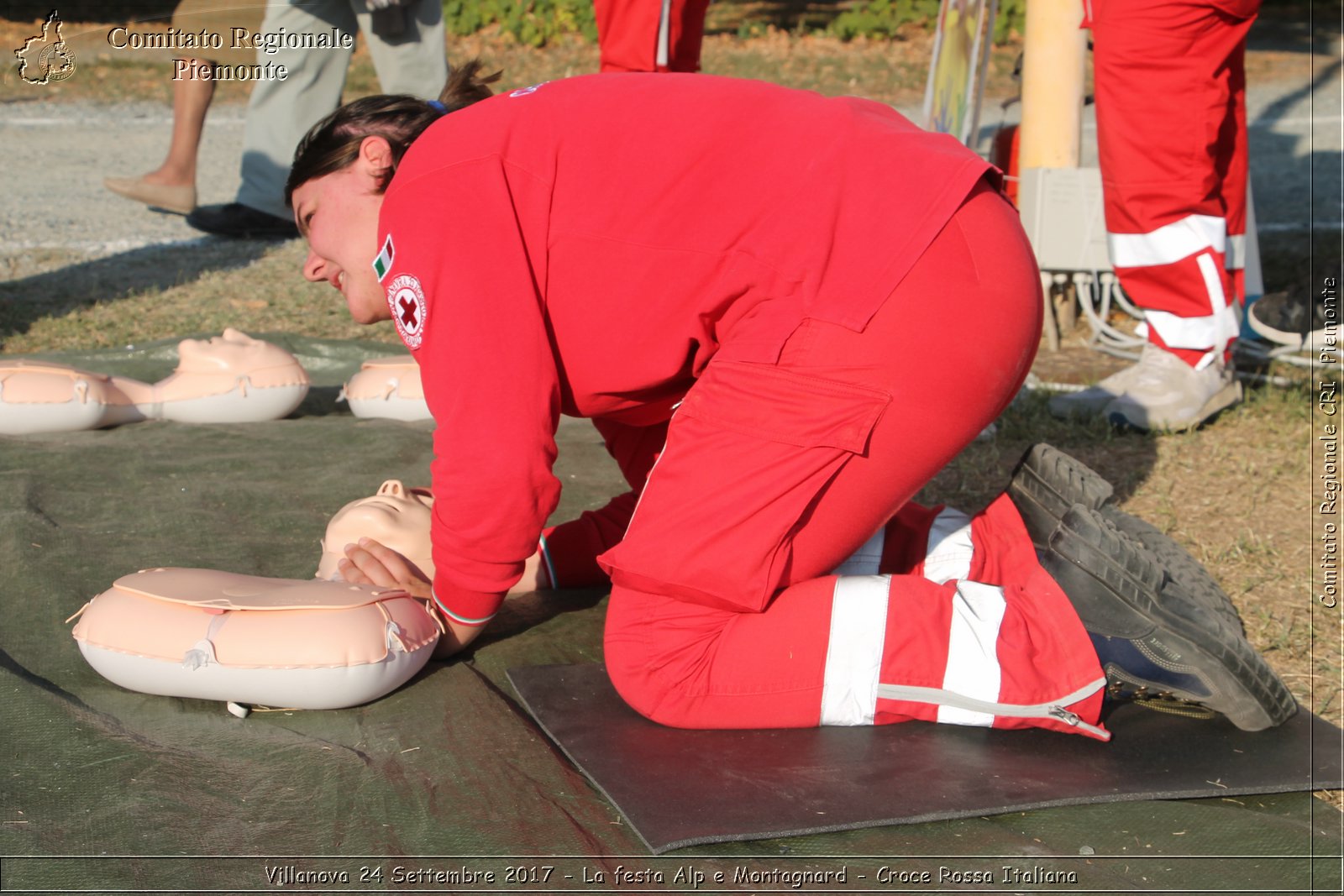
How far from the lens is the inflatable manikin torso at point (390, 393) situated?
296cm

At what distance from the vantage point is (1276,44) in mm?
10586

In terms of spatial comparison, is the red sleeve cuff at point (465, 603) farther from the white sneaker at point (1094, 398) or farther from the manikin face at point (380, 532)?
the white sneaker at point (1094, 398)

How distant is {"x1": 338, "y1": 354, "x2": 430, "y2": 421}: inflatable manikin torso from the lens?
296 centimetres

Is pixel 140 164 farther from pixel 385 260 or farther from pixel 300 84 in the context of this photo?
pixel 385 260

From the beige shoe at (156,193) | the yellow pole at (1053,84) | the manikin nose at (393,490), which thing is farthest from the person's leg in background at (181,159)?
the manikin nose at (393,490)

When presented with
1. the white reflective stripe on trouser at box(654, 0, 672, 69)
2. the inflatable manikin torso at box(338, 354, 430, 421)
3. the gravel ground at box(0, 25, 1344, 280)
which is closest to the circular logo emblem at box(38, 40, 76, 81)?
the gravel ground at box(0, 25, 1344, 280)

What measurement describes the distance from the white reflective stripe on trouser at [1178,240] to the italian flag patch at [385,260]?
6.69ft

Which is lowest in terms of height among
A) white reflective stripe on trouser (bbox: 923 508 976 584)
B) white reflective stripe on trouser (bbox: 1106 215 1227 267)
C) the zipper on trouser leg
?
the zipper on trouser leg

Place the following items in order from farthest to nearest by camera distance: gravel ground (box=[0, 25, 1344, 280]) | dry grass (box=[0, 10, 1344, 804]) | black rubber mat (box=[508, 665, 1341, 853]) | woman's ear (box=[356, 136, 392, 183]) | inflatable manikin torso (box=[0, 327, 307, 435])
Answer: gravel ground (box=[0, 25, 1344, 280]) → inflatable manikin torso (box=[0, 327, 307, 435]) → dry grass (box=[0, 10, 1344, 804]) → woman's ear (box=[356, 136, 392, 183]) → black rubber mat (box=[508, 665, 1341, 853])

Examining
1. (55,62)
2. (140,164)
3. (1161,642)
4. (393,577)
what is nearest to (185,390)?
(393,577)

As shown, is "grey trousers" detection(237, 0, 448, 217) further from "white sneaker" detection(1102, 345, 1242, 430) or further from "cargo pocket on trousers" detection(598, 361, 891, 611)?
"cargo pocket on trousers" detection(598, 361, 891, 611)

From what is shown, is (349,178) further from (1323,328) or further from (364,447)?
(1323,328)

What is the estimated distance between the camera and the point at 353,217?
1752 millimetres

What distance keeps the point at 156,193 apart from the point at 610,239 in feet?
12.9
